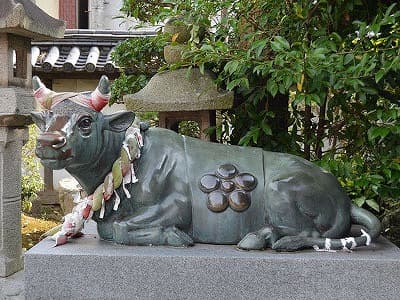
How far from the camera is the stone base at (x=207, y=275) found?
2.54m

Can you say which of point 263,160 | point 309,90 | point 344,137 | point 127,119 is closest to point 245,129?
point 344,137

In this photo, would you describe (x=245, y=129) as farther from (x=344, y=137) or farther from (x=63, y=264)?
(x=63, y=264)

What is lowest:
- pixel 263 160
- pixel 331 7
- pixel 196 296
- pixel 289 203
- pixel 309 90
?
pixel 196 296

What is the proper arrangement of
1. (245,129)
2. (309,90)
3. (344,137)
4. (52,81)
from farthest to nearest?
(52,81), (245,129), (344,137), (309,90)

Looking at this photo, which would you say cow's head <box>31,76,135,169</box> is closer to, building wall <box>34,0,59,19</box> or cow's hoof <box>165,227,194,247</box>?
cow's hoof <box>165,227,194,247</box>

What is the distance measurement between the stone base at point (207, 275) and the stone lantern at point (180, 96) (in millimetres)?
1641

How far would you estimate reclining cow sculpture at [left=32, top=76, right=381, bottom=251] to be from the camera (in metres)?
2.70

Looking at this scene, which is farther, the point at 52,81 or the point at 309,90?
the point at 52,81

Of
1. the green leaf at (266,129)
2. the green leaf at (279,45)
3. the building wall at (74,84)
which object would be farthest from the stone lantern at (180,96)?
the building wall at (74,84)

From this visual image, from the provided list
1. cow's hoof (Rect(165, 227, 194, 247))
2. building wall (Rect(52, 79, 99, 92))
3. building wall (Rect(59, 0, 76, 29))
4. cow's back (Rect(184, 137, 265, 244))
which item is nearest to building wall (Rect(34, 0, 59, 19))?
building wall (Rect(59, 0, 76, 29))

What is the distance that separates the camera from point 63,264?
2.58 metres

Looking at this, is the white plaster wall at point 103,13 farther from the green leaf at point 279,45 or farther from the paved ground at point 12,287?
the green leaf at point 279,45

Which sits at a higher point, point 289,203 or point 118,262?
point 289,203

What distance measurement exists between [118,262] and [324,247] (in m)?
1.01
